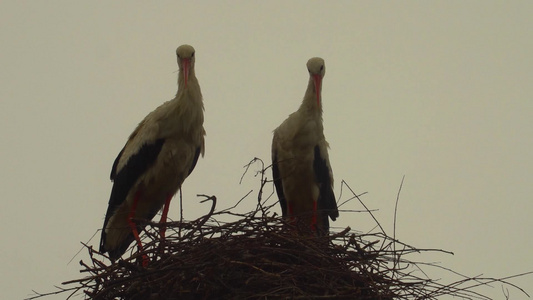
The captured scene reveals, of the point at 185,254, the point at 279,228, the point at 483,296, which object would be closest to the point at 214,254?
the point at 185,254

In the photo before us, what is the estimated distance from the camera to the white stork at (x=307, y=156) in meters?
7.53

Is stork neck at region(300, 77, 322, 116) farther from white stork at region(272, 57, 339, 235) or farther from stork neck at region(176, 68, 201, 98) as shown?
stork neck at region(176, 68, 201, 98)

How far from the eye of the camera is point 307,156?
753cm

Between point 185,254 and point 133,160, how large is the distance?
5.16ft

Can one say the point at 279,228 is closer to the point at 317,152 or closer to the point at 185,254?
the point at 185,254

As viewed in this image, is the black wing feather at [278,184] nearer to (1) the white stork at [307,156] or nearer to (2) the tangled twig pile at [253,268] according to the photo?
(1) the white stork at [307,156]

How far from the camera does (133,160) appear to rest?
7.05 meters

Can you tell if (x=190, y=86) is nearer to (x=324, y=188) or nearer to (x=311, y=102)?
(x=311, y=102)

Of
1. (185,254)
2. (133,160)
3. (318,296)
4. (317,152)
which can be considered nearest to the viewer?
(318,296)

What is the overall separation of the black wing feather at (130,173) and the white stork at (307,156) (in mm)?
1029

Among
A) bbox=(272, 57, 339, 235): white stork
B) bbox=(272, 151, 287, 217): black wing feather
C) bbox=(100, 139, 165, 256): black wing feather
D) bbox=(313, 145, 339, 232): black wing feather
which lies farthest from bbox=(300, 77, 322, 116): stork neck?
bbox=(100, 139, 165, 256): black wing feather

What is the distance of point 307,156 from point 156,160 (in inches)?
47.3

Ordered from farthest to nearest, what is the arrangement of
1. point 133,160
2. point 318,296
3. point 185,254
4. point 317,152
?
point 317,152 < point 133,160 < point 185,254 < point 318,296

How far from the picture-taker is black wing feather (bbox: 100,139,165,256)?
7016 millimetres
